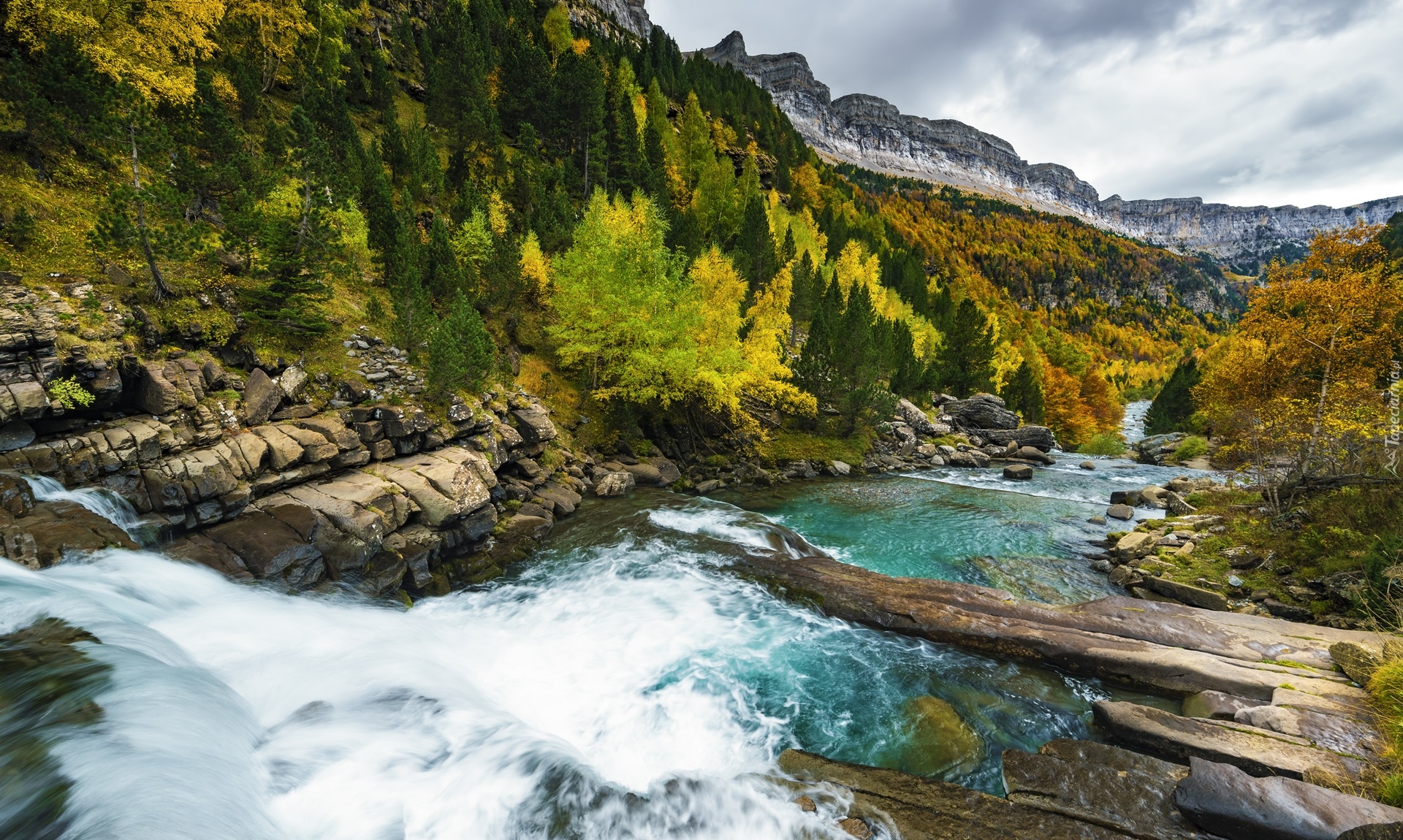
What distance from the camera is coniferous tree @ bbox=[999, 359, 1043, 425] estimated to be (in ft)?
171

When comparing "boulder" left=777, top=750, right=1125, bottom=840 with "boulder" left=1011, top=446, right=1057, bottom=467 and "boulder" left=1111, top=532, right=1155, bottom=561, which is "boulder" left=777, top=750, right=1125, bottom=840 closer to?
"boulder" left=1111, top=532, right=1155, bottom=561

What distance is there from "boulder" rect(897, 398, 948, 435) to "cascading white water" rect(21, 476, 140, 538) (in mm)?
42879

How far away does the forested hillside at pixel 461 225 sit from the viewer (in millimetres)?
13523

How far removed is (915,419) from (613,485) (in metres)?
31.3

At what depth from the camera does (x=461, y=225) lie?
90.9 ft

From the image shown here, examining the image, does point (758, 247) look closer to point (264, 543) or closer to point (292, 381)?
point (292, 381)

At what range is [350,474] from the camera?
12906mm

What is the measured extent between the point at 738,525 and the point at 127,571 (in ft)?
46.2

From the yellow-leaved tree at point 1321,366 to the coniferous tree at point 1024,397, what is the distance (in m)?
38.9

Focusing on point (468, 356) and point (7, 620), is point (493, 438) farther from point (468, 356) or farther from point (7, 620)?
point (7, 620)

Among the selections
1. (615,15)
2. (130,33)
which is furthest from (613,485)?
(615,15)

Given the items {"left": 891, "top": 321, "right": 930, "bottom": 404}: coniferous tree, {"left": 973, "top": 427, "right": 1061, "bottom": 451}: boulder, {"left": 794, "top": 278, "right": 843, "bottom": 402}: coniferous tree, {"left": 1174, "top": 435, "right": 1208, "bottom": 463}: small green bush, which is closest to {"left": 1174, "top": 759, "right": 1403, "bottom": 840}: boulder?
{"left": 794, "top": 278, "right": 843, "bottom": 402}: coniferous tree

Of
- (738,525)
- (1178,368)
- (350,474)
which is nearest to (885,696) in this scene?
(738,525)

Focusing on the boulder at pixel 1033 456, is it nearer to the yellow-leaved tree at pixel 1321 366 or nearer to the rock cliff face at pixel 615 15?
the yellow-leaved tree at pixel 1321 366
